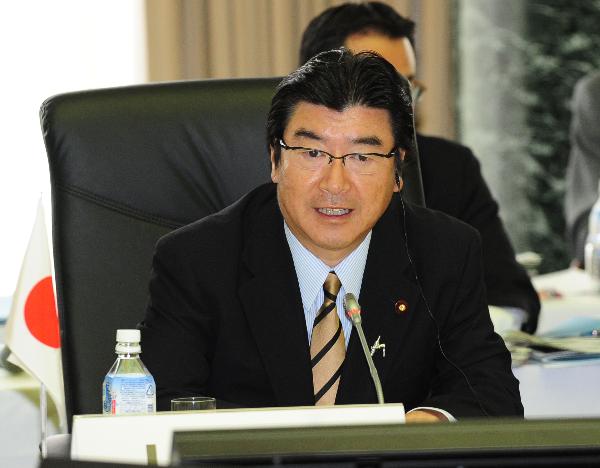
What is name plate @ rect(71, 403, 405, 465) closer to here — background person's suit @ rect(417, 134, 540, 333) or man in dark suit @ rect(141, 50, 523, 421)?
man in dark suit @ rect(141, 50, 523, 421)

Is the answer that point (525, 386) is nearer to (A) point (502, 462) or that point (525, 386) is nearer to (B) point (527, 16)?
(A) point (502, 462)

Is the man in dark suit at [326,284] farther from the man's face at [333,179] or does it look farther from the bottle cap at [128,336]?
the bottle cap at [128,336]

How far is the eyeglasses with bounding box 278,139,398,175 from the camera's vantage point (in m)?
2.00

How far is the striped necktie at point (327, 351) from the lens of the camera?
6.70 ft

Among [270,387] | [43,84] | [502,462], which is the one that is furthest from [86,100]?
[43,84]

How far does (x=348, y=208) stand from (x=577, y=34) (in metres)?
3.46

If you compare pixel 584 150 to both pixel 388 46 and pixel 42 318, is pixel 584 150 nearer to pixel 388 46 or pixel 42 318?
pixel 388 46

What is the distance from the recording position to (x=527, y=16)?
16.7 feet

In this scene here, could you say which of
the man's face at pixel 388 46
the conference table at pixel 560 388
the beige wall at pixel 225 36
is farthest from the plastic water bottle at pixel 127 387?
the beige wall at pixel 225 36

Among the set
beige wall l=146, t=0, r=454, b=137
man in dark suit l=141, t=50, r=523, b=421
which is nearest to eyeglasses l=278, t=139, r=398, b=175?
man in dark suit l=141, t=50, r=523, b=421

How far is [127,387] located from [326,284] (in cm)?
55

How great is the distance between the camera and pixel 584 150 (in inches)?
189

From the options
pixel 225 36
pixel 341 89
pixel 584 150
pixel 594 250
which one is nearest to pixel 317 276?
pixel 341 89

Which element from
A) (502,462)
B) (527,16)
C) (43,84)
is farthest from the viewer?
(527,16)
